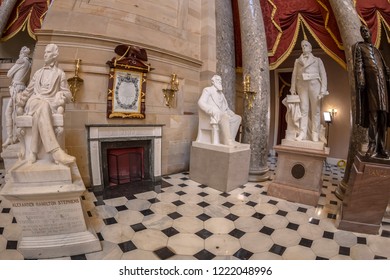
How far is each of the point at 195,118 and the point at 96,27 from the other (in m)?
2.95

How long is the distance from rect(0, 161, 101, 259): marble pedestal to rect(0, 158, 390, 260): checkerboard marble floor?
16 centimetres

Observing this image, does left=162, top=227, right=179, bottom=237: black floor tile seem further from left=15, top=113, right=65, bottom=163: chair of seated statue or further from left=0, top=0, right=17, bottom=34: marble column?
left=0, top=0, right=17, bottom=34: marble column

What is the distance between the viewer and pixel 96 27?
12.8 feet

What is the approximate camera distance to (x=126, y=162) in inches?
170

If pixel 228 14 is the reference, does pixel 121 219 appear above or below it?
below

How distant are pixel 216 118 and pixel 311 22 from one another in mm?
3427

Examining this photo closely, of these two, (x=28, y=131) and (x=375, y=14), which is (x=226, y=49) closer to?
(x=375, y=14)

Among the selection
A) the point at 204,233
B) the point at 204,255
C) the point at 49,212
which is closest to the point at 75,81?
the point at 49,212

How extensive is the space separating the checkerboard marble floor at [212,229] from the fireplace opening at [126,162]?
1.64 feet

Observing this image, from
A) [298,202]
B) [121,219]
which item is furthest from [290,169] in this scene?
[121,219]

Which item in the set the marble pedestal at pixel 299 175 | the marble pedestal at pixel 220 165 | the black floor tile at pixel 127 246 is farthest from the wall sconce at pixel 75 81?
the marble pedestal at pixel 299 175

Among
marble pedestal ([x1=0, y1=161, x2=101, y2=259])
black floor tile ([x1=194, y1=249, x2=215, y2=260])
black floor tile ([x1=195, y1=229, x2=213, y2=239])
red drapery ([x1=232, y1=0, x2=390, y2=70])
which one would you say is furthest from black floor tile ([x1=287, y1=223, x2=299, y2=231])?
red drapery ([x1=232, y1=0, x2=390, y2=70])

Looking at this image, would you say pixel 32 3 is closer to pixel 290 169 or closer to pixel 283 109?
pixel 290 169

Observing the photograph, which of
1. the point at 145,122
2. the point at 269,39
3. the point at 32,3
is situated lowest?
the point at 145,122
